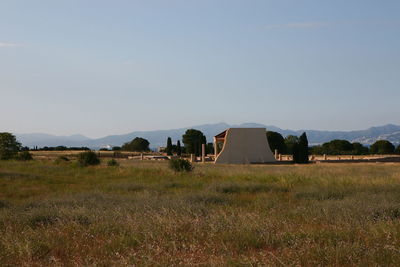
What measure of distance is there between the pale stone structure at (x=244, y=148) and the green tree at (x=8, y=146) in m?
23.4

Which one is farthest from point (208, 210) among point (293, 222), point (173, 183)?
point (173, 183)

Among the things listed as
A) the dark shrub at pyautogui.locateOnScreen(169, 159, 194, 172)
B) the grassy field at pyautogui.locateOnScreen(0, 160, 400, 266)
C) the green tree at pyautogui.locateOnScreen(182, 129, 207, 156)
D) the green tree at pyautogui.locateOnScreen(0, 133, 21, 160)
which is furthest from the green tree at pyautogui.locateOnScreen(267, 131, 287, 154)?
the grassy field at pyautogui.locateOnScreen(0, 160, 400, 266)

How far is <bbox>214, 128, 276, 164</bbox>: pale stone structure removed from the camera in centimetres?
4641

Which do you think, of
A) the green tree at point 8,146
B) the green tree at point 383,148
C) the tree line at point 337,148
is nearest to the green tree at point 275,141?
the tree line at point 337,148

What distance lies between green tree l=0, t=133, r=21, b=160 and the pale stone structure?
76.9 feet

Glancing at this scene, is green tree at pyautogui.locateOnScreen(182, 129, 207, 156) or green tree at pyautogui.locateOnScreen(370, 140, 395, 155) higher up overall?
green tree at pyautogui.locateOnScreen(182, 129, 207, 156)

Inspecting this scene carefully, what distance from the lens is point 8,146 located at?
4741cm

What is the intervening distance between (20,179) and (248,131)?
29.8 m

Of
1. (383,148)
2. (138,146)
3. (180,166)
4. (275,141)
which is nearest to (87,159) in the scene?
(180,166)

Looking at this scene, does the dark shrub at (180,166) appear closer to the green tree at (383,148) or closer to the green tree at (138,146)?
the green tree at (383,148)

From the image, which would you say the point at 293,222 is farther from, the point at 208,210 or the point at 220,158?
the point at 220,158

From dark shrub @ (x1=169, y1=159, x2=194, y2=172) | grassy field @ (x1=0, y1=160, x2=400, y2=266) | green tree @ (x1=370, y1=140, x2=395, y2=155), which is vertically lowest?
grassy field @ (x1=0, y1=160, x2=400, y2=266)

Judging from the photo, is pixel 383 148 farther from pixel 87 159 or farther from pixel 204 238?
pixel 204 238

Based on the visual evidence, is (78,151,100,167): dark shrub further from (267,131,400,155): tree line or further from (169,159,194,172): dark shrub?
(267,131,400,155): tree line
